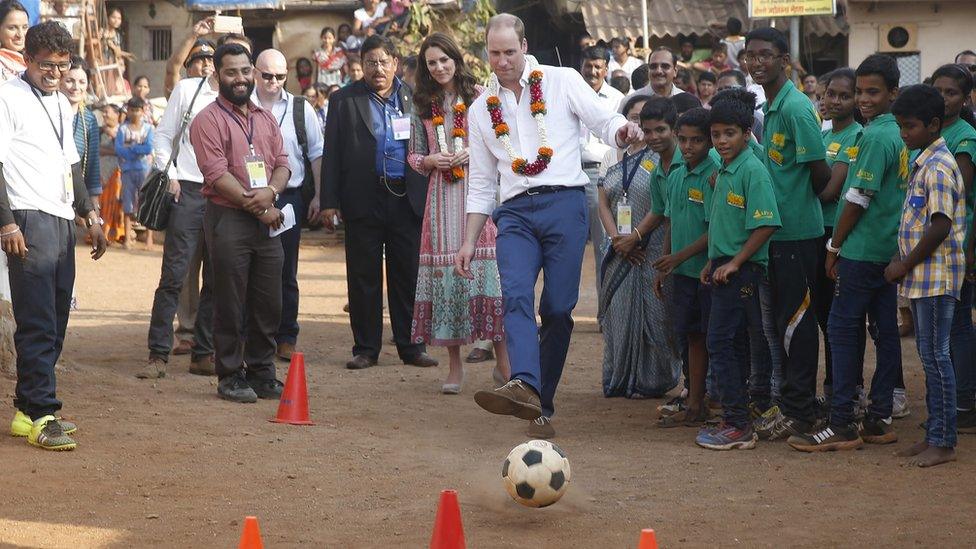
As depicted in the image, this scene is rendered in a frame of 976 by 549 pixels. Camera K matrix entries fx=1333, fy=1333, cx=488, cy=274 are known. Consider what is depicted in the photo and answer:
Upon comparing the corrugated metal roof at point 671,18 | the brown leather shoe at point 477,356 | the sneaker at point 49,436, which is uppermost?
the corrugated metal roof at point 671,18

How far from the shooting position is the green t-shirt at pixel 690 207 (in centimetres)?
773

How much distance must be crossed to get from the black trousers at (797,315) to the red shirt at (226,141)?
3321 mm

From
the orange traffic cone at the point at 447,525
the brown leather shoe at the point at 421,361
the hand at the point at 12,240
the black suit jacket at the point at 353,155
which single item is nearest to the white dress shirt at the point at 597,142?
the black suit jacket at the point at 353,155

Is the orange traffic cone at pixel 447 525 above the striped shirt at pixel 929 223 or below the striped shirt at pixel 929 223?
below

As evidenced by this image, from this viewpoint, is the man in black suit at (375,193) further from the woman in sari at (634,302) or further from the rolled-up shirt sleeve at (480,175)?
the rolled-up shirt sleeve at (480,175)

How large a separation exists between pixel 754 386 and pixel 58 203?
408 centimetres

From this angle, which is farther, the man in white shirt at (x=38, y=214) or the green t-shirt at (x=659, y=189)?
the green t-shirt at (x=659, y=189)

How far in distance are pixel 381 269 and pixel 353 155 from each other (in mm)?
897

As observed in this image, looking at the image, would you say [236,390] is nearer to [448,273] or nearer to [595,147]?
[448,273]

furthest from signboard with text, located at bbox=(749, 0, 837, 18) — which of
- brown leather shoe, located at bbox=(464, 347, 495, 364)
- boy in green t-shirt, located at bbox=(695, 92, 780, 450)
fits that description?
boy in green t-shirt, located at bbox=(695, 92, 780, 450)

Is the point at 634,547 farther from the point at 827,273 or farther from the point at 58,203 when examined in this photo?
the point at 58,203

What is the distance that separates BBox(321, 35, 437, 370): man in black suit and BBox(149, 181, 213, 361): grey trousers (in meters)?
0.98

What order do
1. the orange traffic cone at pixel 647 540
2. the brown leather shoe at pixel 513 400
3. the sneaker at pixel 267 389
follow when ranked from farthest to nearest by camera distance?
1. the sneaker at pixel 267 389
2. the brown leather shoe at pixel 513 400
3. the orange traffic cone at pixel 647 540

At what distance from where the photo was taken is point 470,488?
6.38 m
